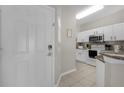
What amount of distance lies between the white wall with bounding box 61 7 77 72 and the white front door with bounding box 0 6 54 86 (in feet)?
4.36

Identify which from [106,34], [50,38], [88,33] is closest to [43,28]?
[50,38]

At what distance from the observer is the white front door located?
5.57 ft

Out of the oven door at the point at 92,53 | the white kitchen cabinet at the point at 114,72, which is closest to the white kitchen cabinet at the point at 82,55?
the oven door at the point at 92,53

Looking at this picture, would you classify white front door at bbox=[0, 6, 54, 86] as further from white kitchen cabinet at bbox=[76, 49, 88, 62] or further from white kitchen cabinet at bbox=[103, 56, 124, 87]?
white kitchen cabinet at bbox=[76, 49, 88, 62]

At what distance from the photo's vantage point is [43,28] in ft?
7.00

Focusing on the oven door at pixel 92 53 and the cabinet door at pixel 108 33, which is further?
the oven door at pixel 92 53

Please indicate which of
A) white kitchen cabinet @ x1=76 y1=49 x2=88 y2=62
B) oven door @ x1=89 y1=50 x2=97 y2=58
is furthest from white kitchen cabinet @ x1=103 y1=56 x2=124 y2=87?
white kitchen cabinet @ x1=76 y1=49 x2=88 y2=62

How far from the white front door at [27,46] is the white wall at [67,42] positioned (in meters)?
1.33

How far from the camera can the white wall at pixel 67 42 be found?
142 inches

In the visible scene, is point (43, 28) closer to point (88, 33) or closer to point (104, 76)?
point (104, 76)

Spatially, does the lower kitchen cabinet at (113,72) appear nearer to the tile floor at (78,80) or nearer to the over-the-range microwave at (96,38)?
the tile floor at (78,80)

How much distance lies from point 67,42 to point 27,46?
2.09 meters

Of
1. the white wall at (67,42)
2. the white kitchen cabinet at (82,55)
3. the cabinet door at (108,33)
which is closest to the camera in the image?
the white wall at (67,42)
